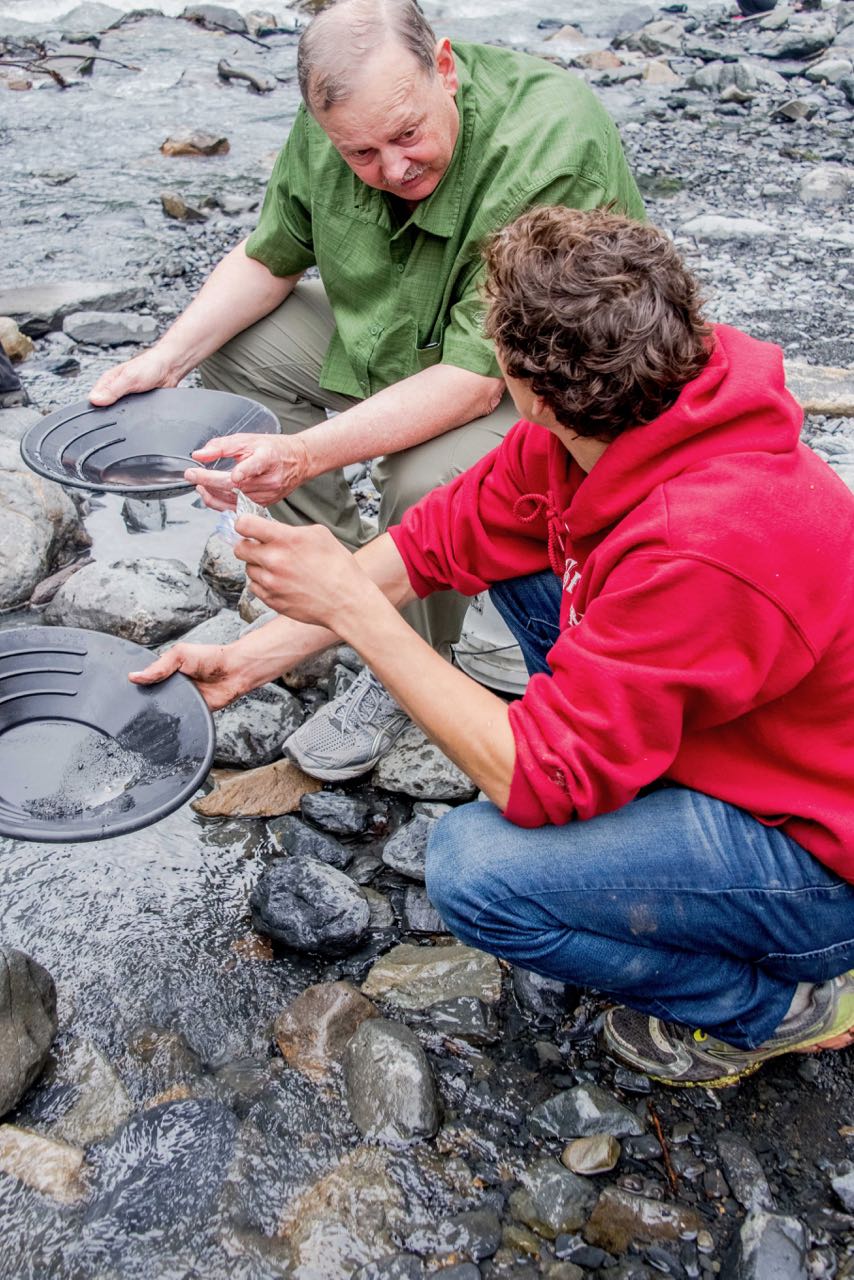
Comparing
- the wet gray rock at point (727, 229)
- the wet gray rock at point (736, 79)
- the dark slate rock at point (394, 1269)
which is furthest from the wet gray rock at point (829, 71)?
the dark slate rock at point (394, 1269)

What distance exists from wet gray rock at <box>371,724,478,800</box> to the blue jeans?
72 centimetres

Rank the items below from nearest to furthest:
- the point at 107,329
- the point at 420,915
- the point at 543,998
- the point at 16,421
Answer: the point at 543,998 < the point at 420,915 < the point at 16,421 < the point at 107,329

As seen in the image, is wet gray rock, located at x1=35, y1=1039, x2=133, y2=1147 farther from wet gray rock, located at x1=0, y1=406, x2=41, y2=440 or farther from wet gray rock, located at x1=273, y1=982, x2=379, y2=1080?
wet gray rock, located at x1=0, y1=406, x2=41, y2=440

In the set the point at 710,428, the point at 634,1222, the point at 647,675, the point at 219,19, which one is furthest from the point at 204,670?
the point at 219,19

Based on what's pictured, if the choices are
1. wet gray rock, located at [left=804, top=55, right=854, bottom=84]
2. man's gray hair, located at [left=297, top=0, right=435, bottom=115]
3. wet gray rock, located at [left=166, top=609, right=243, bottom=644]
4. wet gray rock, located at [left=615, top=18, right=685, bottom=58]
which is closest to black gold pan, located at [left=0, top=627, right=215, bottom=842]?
wet gray rock, located at [left=166, top=609, right=243, bottom=644]

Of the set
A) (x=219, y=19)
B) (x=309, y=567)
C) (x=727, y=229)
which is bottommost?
(x=219, y=19)

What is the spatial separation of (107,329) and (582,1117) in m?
Result: 4.36

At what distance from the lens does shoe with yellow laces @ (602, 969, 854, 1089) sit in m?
2.03

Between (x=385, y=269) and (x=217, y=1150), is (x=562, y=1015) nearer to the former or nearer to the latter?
(x=217, y=1150)

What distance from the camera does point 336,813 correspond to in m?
2.72

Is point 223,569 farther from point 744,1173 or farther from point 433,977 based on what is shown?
point 744,1173

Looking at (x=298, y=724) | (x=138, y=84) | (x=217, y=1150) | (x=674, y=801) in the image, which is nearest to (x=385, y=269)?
(x=298, y=724)

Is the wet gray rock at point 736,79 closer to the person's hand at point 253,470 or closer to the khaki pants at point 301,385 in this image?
the khaki pants at point 301,385

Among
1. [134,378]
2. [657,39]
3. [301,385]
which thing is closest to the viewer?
[134,378]
